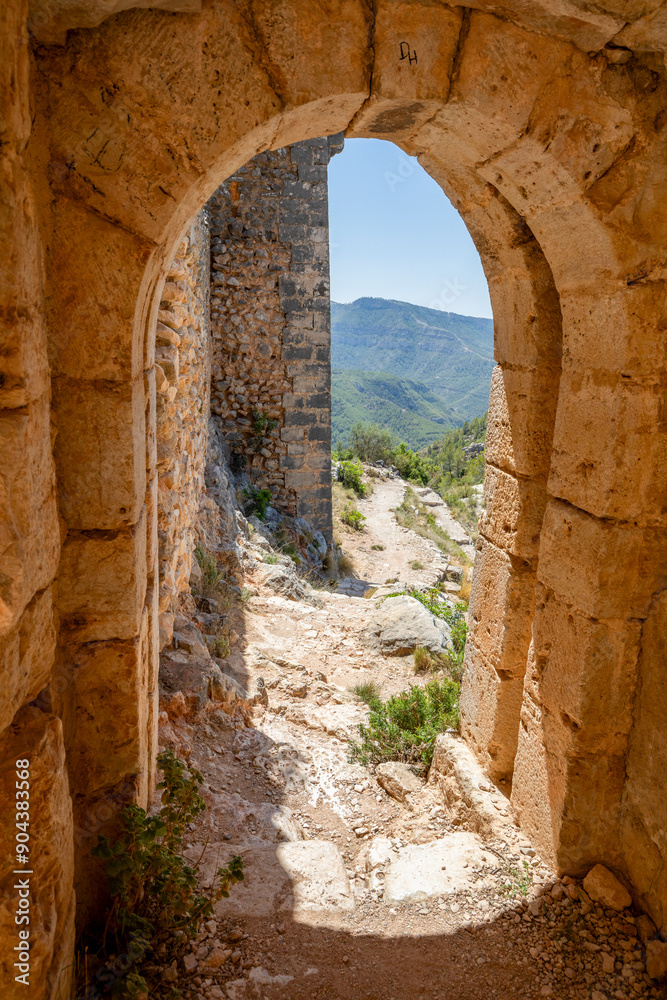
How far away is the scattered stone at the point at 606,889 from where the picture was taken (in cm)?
241

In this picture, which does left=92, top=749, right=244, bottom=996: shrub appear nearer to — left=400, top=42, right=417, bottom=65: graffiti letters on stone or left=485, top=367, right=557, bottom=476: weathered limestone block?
left=485, top=367, right=557, bottom=476: weathered limestone block

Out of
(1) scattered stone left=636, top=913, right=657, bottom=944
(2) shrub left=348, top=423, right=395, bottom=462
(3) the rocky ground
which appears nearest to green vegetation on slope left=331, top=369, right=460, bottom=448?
(2) shrub left=348, top=423, right=395, bottom=462

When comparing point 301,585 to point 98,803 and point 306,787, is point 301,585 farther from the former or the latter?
point 98,803

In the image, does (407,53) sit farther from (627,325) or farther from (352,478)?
(352,478)

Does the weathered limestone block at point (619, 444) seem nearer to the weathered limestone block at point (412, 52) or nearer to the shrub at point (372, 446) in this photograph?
the weathered limestone block at point (412, 52)

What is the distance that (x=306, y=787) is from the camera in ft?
11.4

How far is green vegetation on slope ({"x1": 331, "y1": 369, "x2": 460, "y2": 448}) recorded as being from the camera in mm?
46625

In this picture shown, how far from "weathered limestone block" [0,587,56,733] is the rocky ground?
3.63 ft

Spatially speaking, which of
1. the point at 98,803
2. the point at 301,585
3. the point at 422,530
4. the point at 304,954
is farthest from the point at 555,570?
the point at 422,530

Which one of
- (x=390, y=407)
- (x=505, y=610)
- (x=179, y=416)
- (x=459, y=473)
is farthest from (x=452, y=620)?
(x=390, y=407)

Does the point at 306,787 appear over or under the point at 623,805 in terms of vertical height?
under

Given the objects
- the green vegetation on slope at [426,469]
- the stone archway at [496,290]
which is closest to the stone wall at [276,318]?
the green vegetation on slope at [426,469]

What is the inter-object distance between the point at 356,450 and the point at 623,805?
49.0ft

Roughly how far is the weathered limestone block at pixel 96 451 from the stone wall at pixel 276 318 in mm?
6372
